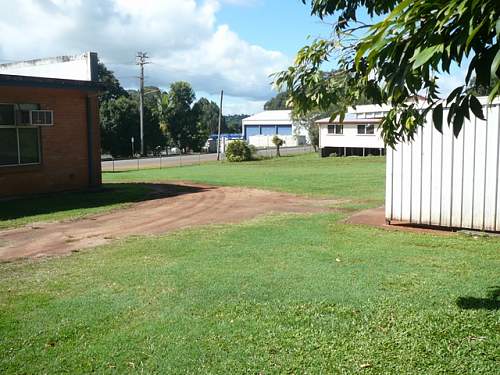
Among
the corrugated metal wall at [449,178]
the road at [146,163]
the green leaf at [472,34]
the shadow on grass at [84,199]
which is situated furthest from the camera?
the road at [146,163]

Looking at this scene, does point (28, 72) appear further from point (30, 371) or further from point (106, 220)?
point (30, 371)

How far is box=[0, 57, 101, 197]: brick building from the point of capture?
17359mm

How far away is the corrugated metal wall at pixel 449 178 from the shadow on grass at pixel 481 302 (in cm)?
453

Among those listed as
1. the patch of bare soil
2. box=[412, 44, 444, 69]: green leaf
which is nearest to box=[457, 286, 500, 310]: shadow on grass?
box=[412, 44, 444, 69]: green leaf

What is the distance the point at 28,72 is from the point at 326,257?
723 inches

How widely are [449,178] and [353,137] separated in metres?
43.0

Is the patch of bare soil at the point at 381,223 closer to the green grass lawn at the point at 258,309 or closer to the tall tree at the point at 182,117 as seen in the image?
the green grass lawn at the point at 258,309

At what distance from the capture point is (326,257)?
8.46m

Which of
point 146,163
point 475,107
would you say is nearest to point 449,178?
point 475,107

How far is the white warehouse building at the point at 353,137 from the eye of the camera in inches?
2020

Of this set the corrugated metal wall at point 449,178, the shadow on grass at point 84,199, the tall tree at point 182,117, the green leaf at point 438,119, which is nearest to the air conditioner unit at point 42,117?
the shadow on grass at point 84,199

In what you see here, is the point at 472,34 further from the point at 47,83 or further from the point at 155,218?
the point at 47,83

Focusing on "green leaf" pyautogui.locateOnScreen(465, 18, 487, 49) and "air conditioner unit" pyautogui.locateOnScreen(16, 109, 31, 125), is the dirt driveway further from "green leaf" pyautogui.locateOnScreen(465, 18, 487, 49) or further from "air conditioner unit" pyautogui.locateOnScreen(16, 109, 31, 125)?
"green leaf" pyautogui.locateOnScreen(465, 18, 487, 49)

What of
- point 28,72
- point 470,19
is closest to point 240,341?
point 470,19
